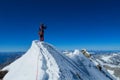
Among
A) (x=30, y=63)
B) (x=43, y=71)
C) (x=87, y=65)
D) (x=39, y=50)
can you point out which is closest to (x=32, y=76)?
(x=43, y=71)

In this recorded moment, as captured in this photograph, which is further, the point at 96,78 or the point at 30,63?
the point at 96,78

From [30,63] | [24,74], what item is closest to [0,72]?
[30,63]

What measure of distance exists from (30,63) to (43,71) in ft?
13.7

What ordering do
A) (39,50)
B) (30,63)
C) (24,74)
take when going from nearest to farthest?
(24,74), (30,63), (39,50)

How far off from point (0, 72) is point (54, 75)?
9.54 m

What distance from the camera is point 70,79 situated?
21625 mm

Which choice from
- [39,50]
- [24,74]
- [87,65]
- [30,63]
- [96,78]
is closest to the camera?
[24,74]

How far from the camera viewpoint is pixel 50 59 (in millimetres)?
23406

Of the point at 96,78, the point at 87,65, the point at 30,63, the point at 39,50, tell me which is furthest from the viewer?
the point at 87,65

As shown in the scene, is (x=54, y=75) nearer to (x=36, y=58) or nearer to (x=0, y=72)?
(x=36, y=58)

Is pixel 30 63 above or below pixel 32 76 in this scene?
above

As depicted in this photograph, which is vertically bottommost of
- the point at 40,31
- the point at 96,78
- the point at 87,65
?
the point at 96,78

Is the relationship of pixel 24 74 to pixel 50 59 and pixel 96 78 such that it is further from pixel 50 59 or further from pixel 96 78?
pixel 96 78

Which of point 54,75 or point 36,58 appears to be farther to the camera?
point 36,58
